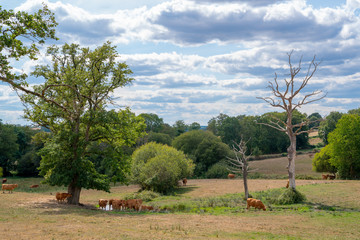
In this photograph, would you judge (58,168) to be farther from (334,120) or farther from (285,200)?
(334,120)

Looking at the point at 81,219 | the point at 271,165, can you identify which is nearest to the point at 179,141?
the point at 271,165

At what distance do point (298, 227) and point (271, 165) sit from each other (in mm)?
62055

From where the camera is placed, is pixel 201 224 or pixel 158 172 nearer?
pixel 201 224

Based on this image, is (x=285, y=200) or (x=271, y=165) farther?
(x=271, y=165)

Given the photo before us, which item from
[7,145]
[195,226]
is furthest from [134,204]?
[7,145]

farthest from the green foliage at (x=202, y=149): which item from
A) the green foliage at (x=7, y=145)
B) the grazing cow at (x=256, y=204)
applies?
the grazing cow at (x=256, y=204)

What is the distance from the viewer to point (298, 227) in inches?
700

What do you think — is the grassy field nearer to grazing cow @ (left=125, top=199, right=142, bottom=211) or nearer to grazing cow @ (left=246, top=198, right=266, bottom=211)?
grazing cow @ (left=246, top=198, right=266, bottom=211)

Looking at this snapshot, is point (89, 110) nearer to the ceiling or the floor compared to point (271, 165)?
nearer to the ceiling

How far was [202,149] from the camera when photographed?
73875mm

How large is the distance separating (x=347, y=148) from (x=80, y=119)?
4177cm

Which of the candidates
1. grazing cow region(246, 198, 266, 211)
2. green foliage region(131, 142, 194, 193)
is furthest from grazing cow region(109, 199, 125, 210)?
green foliage region(131, 142, 194, 193)

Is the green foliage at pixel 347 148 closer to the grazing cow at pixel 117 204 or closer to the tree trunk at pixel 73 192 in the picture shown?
the grazing cow at pixel 117 204

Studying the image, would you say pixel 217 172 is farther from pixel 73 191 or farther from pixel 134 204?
pixel 73 191
